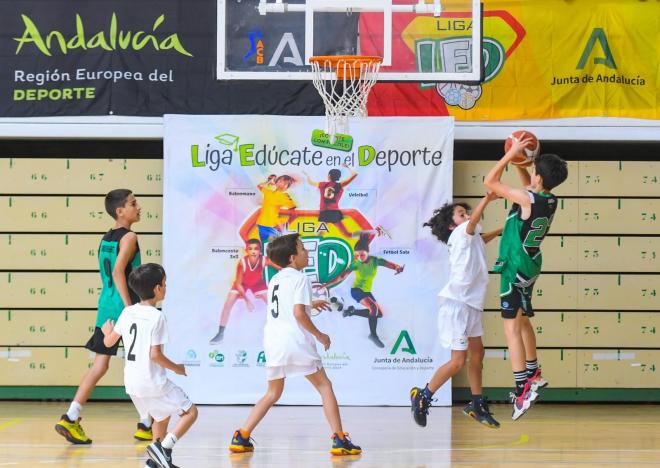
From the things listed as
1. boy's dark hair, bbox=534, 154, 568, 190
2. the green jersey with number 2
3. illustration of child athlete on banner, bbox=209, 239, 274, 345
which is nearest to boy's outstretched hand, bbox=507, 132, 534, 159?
boy's dark hair, bbox=534, 154, 568, 190

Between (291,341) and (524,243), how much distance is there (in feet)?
5.46

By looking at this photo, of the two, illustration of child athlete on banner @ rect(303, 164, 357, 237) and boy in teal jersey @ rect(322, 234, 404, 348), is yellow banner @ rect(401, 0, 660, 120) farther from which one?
boy in teal jersey @ rect(322, 234, 404, 348)

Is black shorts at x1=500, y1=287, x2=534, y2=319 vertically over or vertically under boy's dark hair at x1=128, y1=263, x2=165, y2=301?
under

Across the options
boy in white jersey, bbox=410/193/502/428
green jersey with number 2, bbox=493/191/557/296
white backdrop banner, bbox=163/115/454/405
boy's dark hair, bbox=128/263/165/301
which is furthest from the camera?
white backdrop banner, bbox=163/115/454/405

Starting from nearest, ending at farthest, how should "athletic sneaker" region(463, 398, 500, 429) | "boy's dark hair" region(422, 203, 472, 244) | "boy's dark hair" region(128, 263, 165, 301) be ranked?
"boy's dark hair" region(128, 263, 165, 301) < "athletic sneaker" region(463, 398, 500, 429) < "boy's dark hair" region(422, 203, 472, 244)

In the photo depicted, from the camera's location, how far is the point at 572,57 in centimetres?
1044

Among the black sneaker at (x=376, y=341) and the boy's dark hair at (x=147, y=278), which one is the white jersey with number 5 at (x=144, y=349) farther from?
the black sneaker at (x=376, y=341)

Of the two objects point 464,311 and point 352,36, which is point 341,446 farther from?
point 352,36

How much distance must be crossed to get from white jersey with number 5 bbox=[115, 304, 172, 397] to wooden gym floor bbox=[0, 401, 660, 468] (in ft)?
2.35

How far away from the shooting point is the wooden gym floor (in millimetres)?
7281

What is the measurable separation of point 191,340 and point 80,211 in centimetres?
167

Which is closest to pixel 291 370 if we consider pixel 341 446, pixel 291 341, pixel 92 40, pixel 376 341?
pixel 291 341

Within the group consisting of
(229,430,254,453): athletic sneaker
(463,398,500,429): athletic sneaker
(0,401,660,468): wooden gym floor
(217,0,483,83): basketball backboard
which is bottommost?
(0,401,660,468): wooden gym floor

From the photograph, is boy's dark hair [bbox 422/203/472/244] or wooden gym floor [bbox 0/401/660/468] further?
boy's dark hair [bbox 422/203/472/244]
